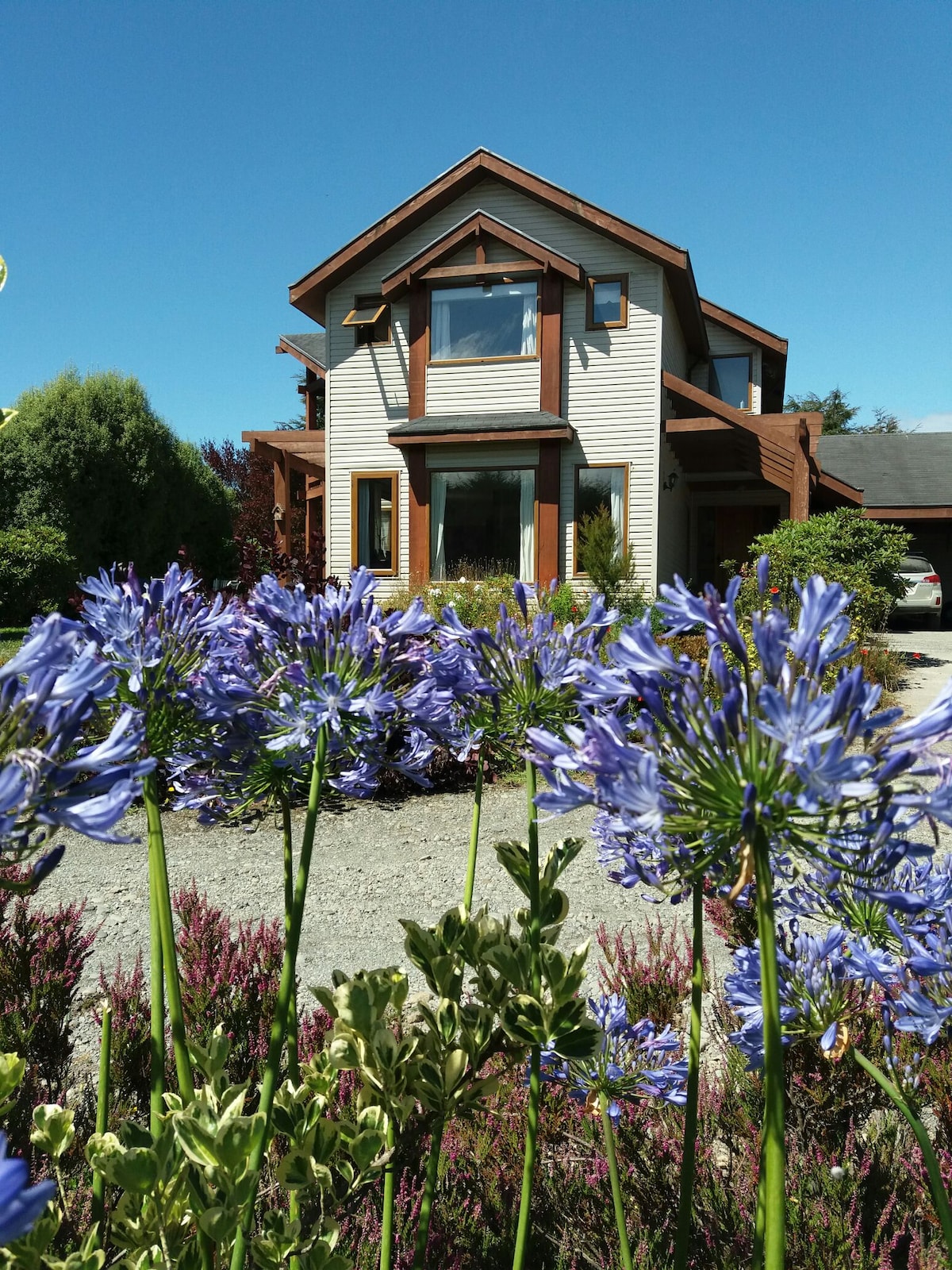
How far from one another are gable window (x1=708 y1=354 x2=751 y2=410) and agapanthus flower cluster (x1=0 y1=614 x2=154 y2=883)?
22390 millimetres

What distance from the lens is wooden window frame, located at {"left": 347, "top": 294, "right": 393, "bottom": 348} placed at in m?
18.6

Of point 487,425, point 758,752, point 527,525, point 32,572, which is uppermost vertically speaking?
point 487,425

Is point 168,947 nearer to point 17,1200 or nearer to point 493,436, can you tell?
point 17,1200

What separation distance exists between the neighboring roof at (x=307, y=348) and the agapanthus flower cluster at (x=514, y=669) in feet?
68.2

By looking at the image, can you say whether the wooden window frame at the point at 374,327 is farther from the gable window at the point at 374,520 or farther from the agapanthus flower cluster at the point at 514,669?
the agapanthus flower cluster at the point at 514,669

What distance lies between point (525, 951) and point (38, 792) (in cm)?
76

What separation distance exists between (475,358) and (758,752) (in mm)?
18080

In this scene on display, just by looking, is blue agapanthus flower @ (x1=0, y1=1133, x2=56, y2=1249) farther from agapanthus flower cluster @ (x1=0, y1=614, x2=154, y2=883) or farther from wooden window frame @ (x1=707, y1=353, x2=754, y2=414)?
wooden window frame @ (x1=707, y1=353, x2=754, y2=414)

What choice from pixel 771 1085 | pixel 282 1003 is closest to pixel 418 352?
pixel 282 1003

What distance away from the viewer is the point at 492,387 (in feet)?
59.4

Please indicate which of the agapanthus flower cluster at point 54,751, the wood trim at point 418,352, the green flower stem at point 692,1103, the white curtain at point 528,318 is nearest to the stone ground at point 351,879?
the green flower stem at point 692,1103

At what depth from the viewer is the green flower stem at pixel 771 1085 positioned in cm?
84

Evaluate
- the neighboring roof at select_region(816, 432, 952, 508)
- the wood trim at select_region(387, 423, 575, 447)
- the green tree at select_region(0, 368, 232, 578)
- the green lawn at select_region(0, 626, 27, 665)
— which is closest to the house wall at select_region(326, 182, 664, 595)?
the wood trim at select_region(387, 423, 575, 447)

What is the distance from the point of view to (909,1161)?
2.34 meters
